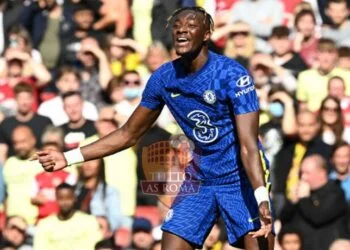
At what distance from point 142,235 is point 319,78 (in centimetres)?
247

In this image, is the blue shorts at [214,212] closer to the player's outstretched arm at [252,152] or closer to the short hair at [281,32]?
the player's outstretched arm at [252,152]

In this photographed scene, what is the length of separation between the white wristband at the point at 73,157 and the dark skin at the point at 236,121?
0.13ft

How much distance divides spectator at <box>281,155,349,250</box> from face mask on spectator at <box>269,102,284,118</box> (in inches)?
29.3

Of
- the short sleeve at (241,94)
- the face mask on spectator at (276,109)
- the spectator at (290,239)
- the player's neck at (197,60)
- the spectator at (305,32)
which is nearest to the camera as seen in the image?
the short sleeve at (241,94)

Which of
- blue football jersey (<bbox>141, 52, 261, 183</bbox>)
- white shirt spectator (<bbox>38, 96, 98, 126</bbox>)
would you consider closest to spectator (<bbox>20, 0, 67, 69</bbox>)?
white shirt spectator (<bbox>38, 96, 98, 126</bbox>)

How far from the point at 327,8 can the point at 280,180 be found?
94.6 inches

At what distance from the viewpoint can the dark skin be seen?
8273mm

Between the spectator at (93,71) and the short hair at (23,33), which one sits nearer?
the spectator at (93,71)

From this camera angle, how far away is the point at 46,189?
41.7ft

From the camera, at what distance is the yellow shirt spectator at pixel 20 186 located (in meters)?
12.8

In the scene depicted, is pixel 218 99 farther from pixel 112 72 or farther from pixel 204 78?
pixel 112 72

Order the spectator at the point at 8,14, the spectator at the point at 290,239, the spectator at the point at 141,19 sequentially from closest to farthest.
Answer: the spectator at the point at 290,239
the spectator at the point at 141,19
the spectator at the point at 8,14

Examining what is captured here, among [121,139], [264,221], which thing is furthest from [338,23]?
[264,221]

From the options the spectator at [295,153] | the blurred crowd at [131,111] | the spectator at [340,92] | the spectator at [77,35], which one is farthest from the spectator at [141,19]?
the spectator at [295,153]
